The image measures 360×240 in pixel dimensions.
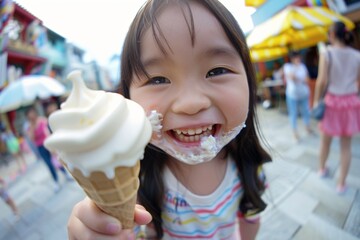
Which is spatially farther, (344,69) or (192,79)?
(344,69)

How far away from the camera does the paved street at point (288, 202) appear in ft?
6.05

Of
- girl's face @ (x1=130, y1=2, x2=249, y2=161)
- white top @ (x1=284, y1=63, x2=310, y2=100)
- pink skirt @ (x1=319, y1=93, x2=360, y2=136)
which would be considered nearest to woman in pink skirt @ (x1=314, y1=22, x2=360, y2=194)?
pink skirt @ (x1=319, y1=93, x2=360, y2=136)

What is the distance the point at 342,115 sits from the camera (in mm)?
2375

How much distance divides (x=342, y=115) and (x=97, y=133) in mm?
2837

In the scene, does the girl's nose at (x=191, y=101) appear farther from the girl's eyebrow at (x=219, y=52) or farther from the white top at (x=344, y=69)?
the white top at (x=344, y=69)

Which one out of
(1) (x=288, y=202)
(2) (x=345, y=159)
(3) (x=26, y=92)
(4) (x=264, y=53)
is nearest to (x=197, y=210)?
(1) (x=288, y=202)

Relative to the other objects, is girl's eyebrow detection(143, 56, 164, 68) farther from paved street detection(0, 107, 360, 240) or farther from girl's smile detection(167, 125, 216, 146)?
paved street detection(0, 107, 360, 240)

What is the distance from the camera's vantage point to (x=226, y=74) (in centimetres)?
73

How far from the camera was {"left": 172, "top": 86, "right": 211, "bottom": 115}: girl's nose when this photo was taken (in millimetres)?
646

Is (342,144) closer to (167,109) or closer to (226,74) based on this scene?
(226,74)

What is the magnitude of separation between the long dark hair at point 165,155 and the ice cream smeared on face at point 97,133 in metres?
0.24

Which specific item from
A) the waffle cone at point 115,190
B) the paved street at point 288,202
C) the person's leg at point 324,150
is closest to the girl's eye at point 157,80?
the waffle cone at point 115,190

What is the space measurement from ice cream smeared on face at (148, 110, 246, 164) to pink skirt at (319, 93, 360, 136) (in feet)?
7.25

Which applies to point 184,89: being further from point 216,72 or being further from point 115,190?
point 115,190
